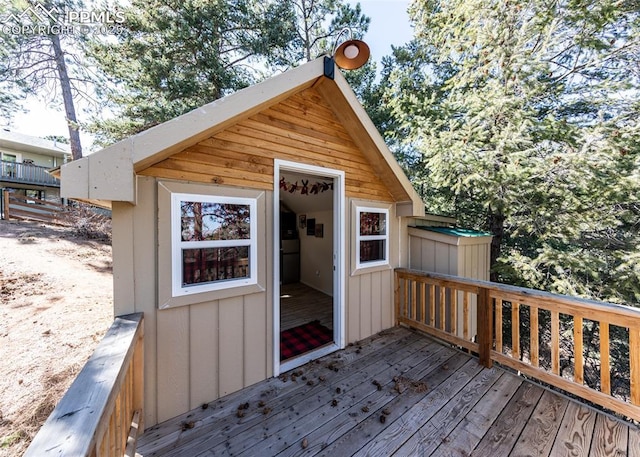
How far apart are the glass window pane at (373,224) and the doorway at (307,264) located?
1.48 ft

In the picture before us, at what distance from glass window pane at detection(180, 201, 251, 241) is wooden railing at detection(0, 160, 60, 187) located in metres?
15.4

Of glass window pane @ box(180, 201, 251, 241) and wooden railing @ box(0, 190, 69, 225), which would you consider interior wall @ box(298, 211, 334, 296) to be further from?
wooden railing @ box(0, 190, 69, 225)

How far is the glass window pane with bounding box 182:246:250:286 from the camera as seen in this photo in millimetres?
2152

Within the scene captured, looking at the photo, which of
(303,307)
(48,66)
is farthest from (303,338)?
(48,66)

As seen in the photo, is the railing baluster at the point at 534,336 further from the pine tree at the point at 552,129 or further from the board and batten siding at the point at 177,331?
the board and batten siding at the point at 177,331

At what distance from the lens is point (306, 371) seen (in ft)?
9.01

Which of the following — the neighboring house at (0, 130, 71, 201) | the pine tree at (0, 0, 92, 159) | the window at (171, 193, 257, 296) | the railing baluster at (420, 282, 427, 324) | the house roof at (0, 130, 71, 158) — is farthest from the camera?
the house roof at (0, 130, 71, 158)

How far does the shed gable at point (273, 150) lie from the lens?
85.8 inches

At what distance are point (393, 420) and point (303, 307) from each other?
115 inches

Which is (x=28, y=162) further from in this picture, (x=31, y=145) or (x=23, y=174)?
(x=23, y=174)

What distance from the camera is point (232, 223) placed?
2377 millimetres

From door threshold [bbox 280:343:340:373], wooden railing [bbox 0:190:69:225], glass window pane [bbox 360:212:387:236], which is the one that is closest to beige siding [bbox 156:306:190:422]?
door threshold [bbox 280:343:340:373]

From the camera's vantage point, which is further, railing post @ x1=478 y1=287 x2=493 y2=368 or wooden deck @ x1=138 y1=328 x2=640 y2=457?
railing post @ x1=478 y1=287 x2=493 y2=368

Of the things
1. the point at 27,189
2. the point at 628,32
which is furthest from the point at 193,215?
the point at 27,189
